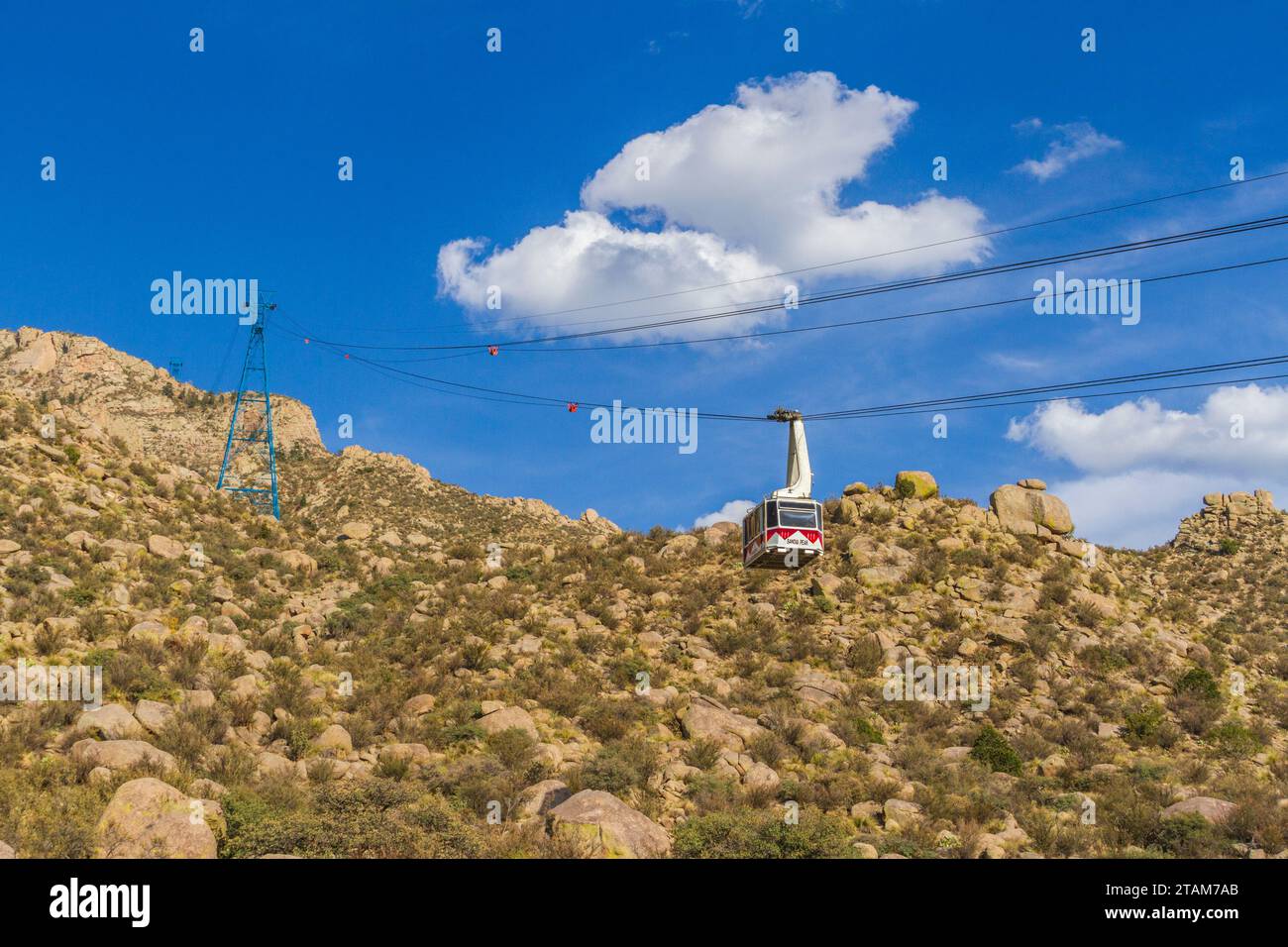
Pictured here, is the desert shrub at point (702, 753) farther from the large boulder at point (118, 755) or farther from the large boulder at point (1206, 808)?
the large boulder at point (118, 755)

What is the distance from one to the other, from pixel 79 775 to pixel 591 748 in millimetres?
13872

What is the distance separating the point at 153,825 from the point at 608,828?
362 inches

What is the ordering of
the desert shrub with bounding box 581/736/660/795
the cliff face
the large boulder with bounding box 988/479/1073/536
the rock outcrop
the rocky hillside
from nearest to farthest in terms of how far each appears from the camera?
1. the rocky hillside
2. the desert shrub with bounding box 581/736/660/795
3. the large boulder with bounding box 988/479/1073/536
4. the rock outcrop
5. the cliff face

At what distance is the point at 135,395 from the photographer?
8681 centimetres

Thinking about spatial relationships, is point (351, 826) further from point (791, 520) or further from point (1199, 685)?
point (1199, 685)

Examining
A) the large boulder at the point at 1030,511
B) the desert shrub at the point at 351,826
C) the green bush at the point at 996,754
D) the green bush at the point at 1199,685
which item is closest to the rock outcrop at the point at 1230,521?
the large boulder at the point at 1030,511

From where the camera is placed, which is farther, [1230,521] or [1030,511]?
[1230,521]

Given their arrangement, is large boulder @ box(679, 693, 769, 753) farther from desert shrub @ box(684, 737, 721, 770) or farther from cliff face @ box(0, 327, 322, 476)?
cliff face @ box(0, 327, 322, 476)

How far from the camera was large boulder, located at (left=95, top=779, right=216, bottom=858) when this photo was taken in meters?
17.8

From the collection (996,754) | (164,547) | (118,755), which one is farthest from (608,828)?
(164,547)

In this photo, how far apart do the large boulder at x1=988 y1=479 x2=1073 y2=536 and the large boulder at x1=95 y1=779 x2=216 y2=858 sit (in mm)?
41780

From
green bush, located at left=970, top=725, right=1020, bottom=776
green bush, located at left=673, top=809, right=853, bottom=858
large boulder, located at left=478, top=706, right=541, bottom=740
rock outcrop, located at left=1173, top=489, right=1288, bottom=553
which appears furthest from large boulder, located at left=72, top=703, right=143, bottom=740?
rock outcrop, located at left=1173, top=489, right=1288, bottom=553
